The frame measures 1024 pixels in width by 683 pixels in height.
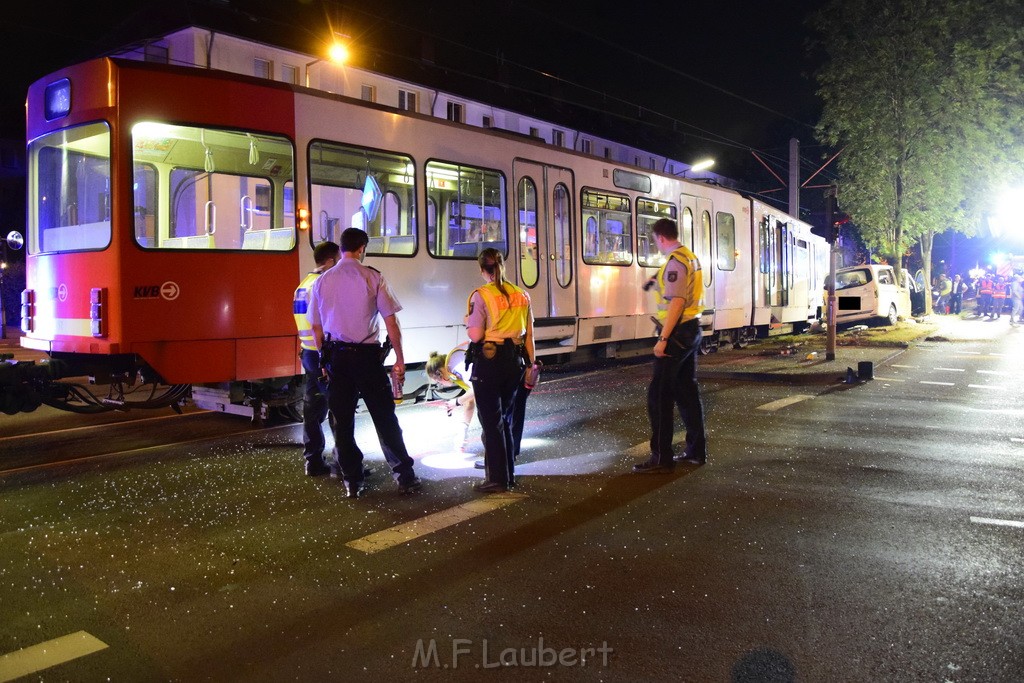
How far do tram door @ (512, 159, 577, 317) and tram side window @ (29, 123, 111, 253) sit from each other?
4.98 meters

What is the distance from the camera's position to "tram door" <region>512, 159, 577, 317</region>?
420 inches

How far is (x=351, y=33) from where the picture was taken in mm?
35406

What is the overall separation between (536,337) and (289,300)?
Result: 4.01 m

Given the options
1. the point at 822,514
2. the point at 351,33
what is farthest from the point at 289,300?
the point at 351,33

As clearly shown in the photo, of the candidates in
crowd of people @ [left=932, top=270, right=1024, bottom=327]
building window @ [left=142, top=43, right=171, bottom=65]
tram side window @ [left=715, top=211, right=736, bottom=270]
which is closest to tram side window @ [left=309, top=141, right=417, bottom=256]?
tram side window @ [left=715, top=211, right=736, bottom=270]

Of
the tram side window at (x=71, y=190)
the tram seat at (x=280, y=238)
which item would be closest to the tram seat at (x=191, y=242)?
the tram side window at (x=71, y=190)

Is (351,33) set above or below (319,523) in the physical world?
above

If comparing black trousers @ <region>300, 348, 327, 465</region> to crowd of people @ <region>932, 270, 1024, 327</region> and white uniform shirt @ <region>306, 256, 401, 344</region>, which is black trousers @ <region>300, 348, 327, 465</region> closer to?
white uniform shirt @ <region>306, 256, 401, 344</region>

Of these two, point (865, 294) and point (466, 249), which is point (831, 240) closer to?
point (466, 249)

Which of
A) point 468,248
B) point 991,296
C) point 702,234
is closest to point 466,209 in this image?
point 468,248

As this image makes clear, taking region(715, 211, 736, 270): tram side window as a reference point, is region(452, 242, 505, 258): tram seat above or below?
below

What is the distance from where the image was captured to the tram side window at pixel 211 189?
7051 millimetres

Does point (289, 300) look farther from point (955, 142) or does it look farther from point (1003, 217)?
point (1003, 217)

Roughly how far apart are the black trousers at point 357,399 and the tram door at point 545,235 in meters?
4.99
